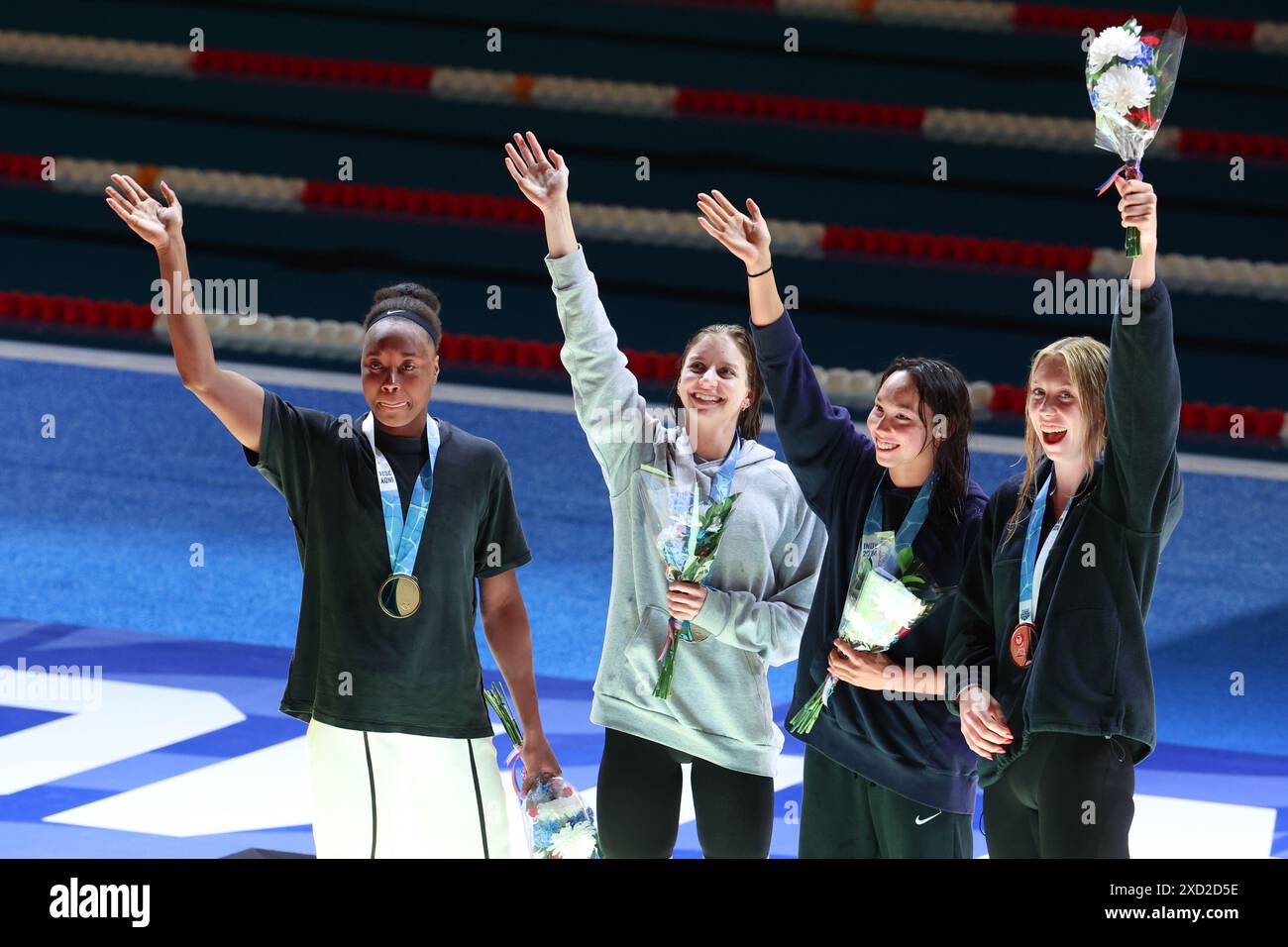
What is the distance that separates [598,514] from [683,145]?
6.06 metres

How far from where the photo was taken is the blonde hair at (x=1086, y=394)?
11.1ft

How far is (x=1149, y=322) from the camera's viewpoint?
3.16 metres

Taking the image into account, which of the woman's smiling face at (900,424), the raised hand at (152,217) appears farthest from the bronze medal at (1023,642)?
the raised hand at (152,217)

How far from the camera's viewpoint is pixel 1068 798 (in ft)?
10.7

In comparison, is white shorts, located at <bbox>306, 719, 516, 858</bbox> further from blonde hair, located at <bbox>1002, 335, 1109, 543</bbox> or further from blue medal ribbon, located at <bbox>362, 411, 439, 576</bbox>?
blonde hair, located at <bbox>1002, 335, 1109, 543</bbox>

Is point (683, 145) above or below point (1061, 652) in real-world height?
above

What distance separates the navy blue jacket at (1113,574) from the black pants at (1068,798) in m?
0.04

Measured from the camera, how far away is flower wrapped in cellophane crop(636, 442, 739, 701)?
3.75 meters

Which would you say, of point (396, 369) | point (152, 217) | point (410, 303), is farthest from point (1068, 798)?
point (152, 217)

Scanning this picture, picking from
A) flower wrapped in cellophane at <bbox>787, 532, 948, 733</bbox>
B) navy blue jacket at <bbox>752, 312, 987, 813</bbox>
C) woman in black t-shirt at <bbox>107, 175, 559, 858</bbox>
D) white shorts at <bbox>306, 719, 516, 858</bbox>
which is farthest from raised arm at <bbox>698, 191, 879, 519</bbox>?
white shorts at <bbox>306, 719, 516, 858</bbox>

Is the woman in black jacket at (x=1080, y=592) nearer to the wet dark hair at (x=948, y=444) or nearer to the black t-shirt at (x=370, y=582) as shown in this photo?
the wet dark hair at (x=948, y=444)
